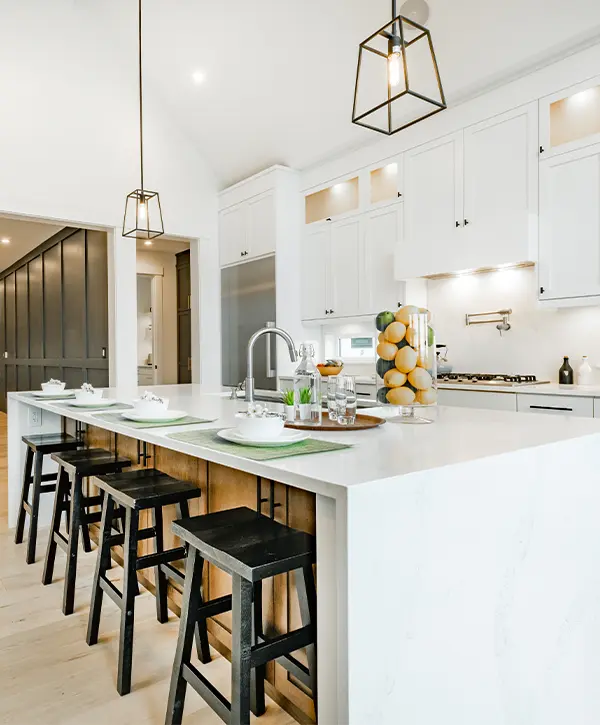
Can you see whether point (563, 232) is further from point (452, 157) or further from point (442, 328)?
point (442, 328)

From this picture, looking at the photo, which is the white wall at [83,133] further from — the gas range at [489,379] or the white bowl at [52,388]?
the gas range at [489,379]

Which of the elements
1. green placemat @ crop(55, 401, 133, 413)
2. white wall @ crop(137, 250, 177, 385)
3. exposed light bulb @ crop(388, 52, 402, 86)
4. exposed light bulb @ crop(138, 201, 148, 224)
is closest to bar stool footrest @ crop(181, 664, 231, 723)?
green placemat @ crop(55, 401, 133, 413)

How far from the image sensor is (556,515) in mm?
1410

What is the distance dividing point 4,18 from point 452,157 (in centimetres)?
375

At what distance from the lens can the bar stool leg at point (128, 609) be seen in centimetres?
179

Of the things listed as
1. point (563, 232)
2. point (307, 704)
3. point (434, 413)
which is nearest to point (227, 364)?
point (563, 232)

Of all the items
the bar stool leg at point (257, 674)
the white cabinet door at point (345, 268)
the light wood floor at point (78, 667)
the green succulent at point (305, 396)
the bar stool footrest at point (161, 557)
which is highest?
the white cabinet door at point (345, 268)

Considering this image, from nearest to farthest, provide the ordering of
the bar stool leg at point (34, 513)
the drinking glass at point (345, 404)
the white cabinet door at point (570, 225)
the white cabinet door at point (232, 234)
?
1. the drinking glass at point (345, 404)
2. the bar stool leg at point (34, 513)
3. the white cabinet door at point (570, 225)
4. the white cabinet door at point (232, 234)

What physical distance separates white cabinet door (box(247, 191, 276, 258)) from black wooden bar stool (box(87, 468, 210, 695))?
3.40 metres

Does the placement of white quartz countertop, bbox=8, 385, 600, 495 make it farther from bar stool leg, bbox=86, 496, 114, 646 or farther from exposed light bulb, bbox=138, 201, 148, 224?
exposed light bulb, bbox=138, 201, 148, 224

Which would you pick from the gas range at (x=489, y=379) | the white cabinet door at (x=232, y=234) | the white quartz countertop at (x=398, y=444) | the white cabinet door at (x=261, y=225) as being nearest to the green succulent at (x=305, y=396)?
the white quartz countertop at (x=398, y=444)

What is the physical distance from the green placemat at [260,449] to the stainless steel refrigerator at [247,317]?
3556 mm

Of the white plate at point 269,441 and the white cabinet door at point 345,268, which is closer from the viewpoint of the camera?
the white plate at point 269,441

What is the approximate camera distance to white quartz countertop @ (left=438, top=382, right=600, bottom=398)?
2.99 m
